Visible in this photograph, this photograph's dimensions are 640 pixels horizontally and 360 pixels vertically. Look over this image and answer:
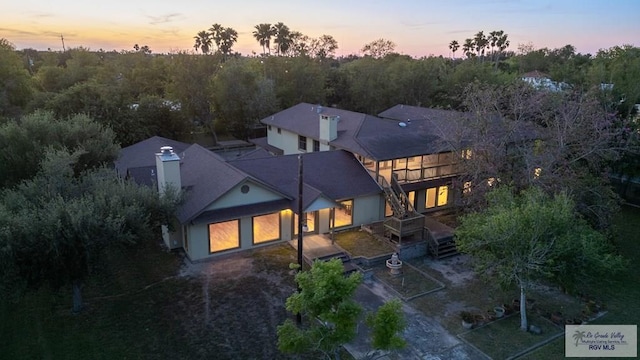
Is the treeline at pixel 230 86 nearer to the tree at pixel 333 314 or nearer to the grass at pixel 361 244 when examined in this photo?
the grass at pixel 361 244

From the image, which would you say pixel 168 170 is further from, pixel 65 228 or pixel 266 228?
pixel 65 228

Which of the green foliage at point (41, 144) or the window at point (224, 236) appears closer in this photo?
the window at point (224, 236)

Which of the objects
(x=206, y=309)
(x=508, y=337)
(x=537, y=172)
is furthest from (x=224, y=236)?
(x=537, y=172)

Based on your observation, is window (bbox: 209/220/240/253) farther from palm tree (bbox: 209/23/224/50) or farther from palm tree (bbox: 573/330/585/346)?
palm tree (bbox: 209/23/224/50)

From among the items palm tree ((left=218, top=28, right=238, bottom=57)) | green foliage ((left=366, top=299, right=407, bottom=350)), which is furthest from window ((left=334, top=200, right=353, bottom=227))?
palm tree ((left=218, top=28, right=238, bottom=57))

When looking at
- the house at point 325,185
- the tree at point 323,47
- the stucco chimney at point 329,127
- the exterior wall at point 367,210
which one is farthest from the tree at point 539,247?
the tree at point 323,47
